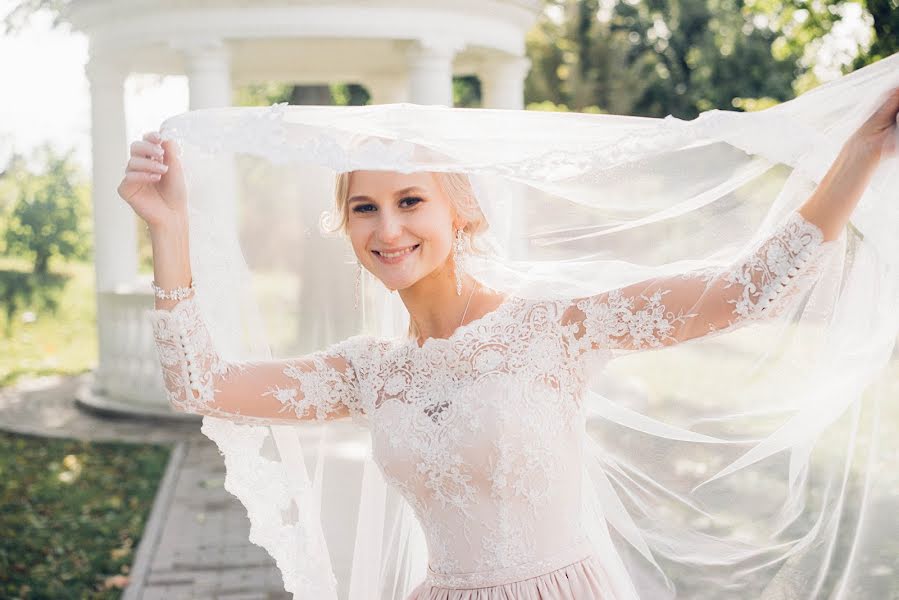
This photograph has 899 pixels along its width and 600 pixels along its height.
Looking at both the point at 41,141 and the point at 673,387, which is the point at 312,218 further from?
the point at 41,141

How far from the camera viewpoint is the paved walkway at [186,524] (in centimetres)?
613

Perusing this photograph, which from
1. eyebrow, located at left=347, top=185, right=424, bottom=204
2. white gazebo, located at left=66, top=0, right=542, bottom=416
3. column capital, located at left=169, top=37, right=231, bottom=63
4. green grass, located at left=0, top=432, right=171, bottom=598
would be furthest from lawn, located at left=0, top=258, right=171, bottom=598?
eyebrow, located at left=347, top=185, right=424, bottom=204

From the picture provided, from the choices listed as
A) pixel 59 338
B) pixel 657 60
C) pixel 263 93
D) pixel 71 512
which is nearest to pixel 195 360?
pixel 71 512

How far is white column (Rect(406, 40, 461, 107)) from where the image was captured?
9.73m

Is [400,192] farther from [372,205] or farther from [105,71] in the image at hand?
[105,71]

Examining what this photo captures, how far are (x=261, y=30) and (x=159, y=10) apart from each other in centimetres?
107

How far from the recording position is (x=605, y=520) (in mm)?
3066

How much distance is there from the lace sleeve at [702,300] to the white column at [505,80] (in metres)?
9.06

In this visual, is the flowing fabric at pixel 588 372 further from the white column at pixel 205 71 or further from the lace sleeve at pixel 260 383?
the white column at pixel 205 71

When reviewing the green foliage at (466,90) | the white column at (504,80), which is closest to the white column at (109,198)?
the white column at (504,80)

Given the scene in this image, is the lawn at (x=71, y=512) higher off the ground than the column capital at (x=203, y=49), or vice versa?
the column capital at (x=203, y=49)

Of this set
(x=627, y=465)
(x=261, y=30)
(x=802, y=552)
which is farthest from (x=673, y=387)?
(x=261, y=30)

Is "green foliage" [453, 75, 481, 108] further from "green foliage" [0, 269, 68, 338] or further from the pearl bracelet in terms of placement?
the pearl bracelet

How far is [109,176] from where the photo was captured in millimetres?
11750
